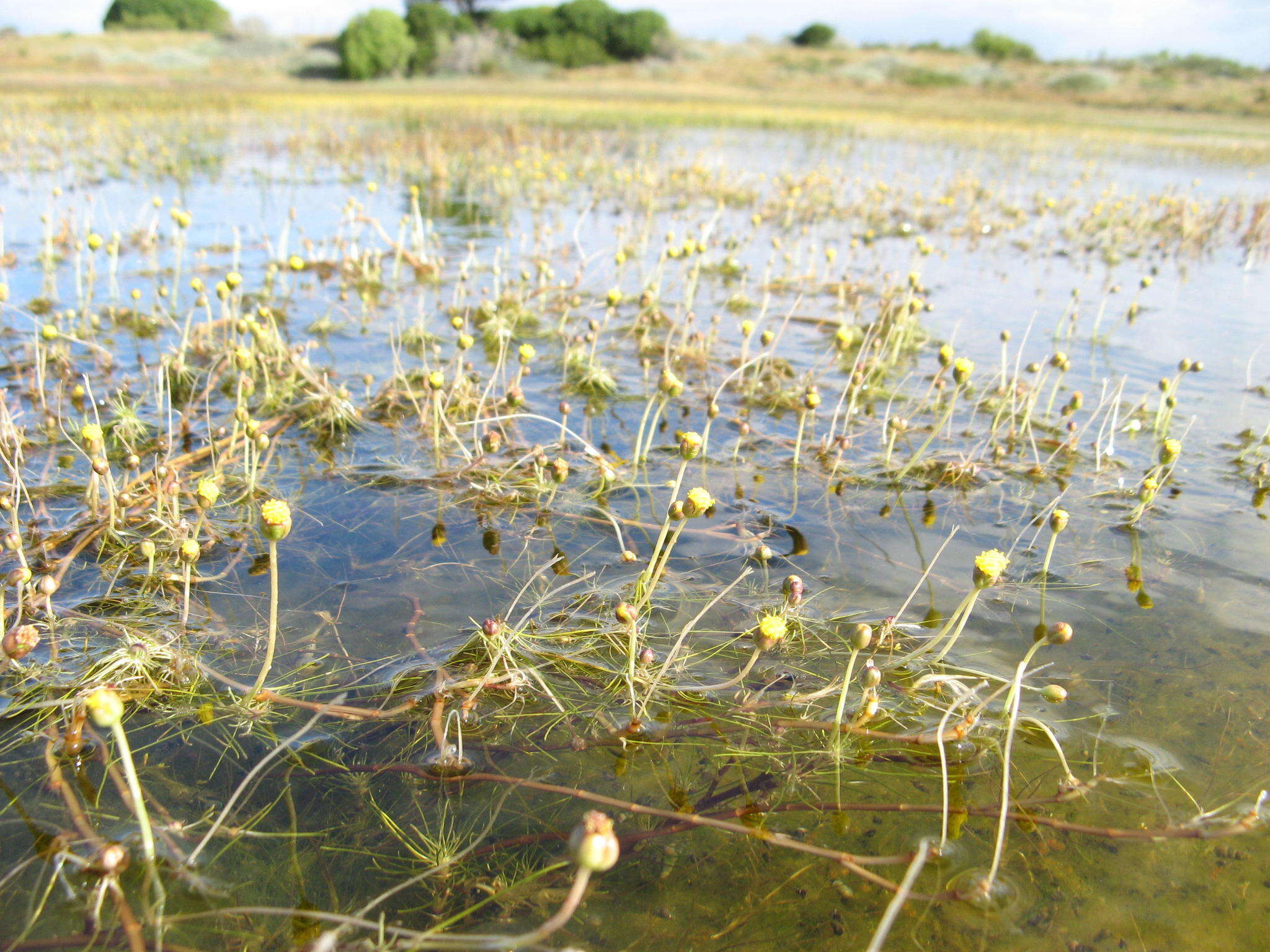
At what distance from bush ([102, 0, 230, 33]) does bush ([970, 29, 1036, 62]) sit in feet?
207

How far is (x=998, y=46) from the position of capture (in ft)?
195

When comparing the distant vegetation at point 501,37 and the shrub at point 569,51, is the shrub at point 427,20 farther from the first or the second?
the shrub at point 569,51

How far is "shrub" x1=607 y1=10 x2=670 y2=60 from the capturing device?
54.3 meters

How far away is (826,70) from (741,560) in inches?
2039

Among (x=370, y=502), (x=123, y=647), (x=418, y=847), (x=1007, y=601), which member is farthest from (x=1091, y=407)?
(x=123, y=647)

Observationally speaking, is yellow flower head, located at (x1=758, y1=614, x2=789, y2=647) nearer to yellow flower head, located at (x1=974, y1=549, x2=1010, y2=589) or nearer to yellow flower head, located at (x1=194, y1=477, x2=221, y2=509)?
yellow flower head, located at (x1=974, y1=549, x2=1010, y2=589)

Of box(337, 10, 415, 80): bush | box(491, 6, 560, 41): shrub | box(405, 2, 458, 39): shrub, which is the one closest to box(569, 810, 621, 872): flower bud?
box(337, 10, 415, 80): bush

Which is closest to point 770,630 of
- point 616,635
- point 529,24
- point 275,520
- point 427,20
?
point 616,635

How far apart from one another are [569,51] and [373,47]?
45.8 ft

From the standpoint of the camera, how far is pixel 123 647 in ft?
7.18

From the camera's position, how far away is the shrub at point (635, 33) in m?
54.3

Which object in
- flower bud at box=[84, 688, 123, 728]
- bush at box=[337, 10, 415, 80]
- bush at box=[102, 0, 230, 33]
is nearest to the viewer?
flower bud at box=[84, 688, 123, 728]

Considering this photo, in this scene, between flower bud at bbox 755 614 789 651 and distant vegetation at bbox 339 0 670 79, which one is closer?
flower bud at bbox 755 614 789 651

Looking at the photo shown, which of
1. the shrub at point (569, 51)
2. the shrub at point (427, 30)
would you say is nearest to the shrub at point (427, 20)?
the shrub at point (427, 30)
